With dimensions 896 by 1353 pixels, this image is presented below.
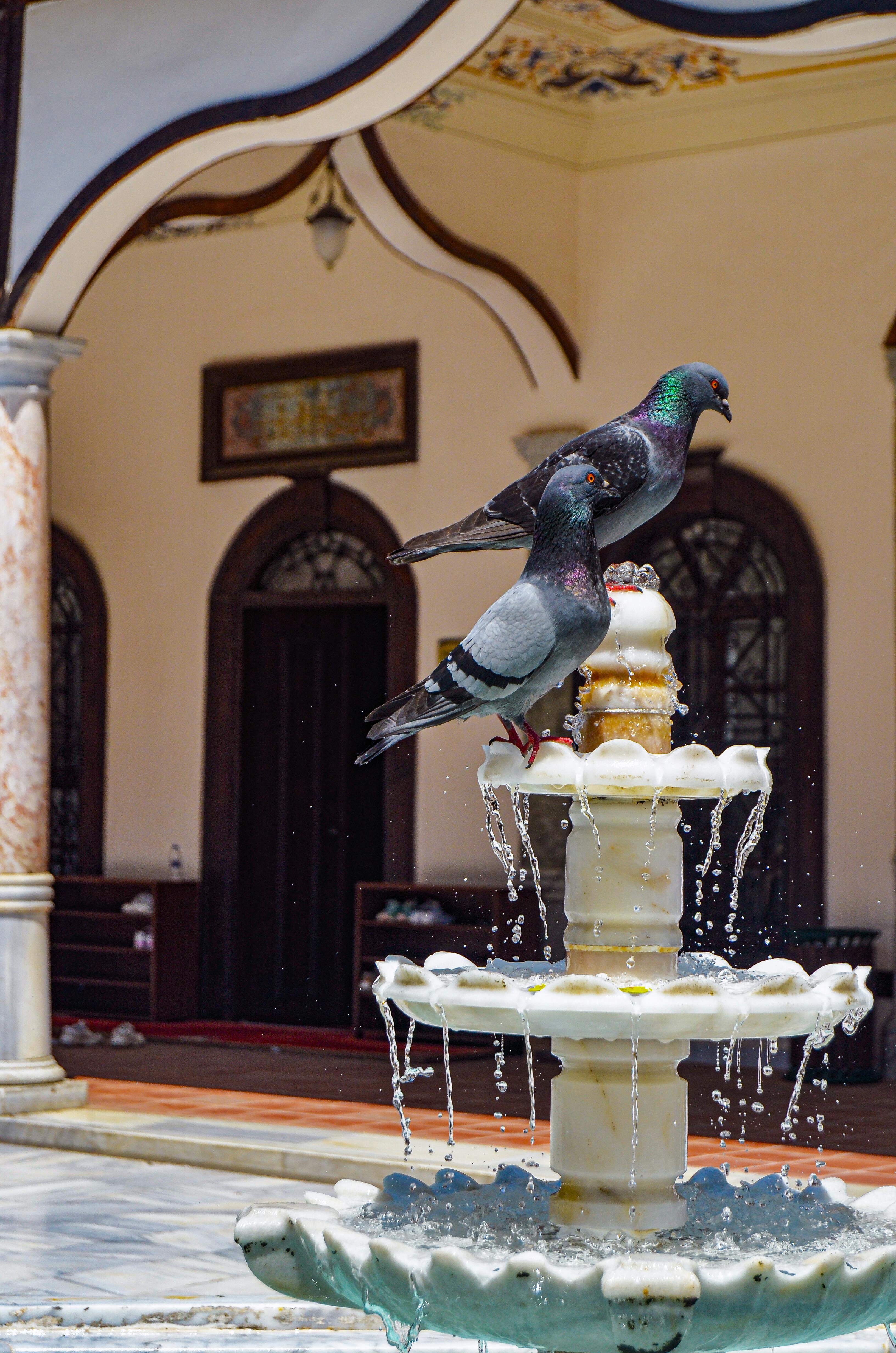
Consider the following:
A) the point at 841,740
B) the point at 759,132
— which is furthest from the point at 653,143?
the point at 841,740

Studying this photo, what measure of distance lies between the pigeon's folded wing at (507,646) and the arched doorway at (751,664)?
6.28 metres

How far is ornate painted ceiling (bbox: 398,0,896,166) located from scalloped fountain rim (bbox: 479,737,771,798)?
240 inches

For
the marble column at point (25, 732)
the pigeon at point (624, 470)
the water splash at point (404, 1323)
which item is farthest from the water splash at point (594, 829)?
the marble column at point (25, 732)

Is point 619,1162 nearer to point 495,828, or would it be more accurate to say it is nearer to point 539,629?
point 495,828

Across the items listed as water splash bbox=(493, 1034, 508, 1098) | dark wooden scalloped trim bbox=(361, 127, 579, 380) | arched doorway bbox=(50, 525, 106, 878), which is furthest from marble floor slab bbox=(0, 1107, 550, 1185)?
dark wooden scalloped trim bbox=(361, 127, 579, 380)

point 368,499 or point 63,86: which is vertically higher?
point 63,86

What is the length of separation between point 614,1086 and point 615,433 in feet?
3.46

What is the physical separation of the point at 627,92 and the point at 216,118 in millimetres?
3028

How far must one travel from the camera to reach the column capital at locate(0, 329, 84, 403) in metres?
7.51

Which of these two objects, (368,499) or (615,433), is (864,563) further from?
(615,433)

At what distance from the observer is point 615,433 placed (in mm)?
3135

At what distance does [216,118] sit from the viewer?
703cm

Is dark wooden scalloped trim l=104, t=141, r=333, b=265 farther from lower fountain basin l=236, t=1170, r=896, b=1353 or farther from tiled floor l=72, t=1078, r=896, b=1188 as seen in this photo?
lower fountain basin l=236, t=1170, r=896, b=1353

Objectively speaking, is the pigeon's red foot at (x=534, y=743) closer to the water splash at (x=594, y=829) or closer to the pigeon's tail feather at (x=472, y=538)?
the water splash at (x=594, y=829)
